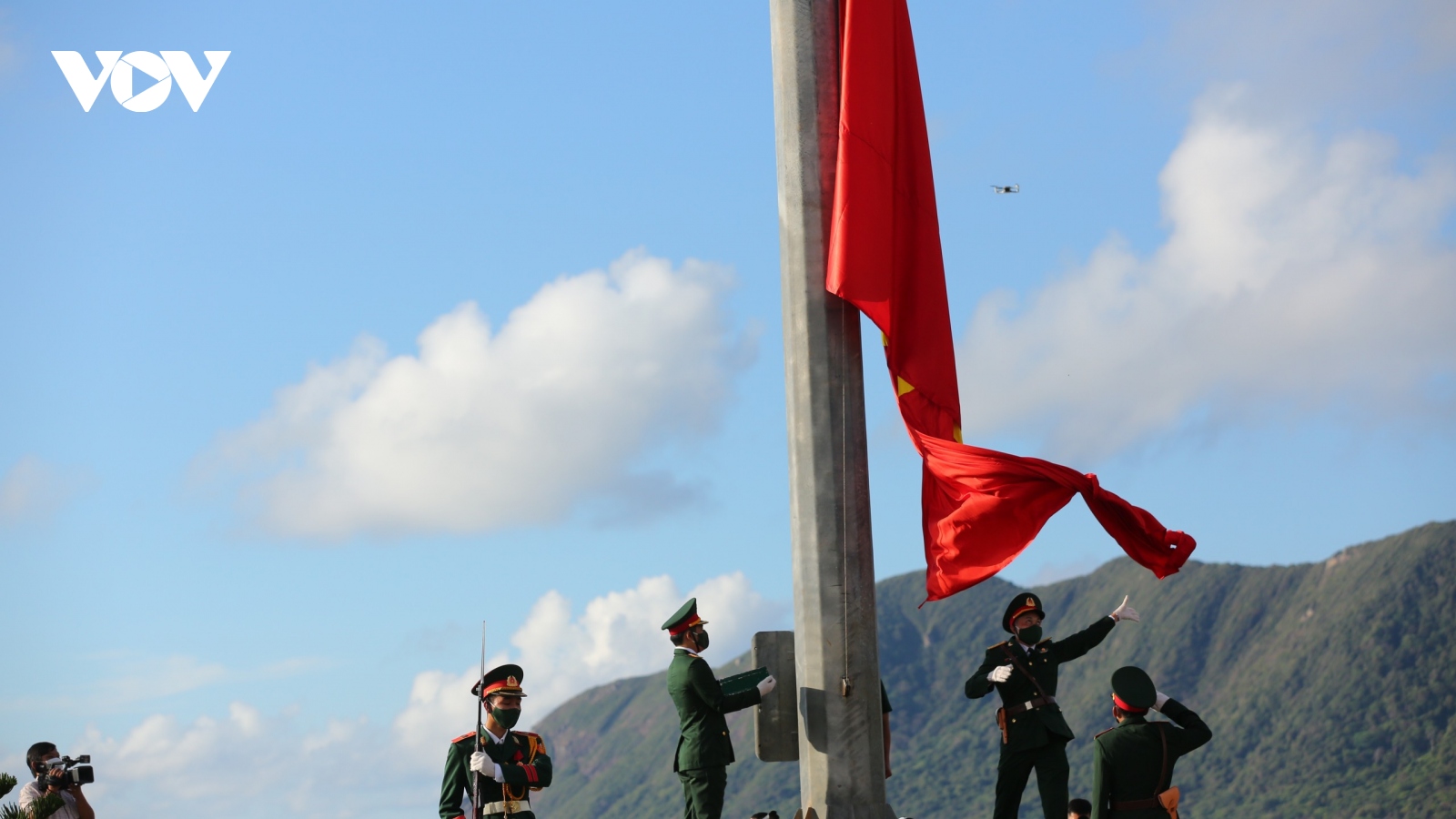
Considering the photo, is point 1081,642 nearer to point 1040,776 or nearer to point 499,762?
point 1040,776

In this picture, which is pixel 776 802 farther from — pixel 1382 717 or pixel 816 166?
pixel 816 166

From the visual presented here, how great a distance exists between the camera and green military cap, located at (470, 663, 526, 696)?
1252cm

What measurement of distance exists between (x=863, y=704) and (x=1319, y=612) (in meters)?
193

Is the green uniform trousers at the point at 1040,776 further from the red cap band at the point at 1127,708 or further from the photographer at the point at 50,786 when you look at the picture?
the photographer at the point at 50,786

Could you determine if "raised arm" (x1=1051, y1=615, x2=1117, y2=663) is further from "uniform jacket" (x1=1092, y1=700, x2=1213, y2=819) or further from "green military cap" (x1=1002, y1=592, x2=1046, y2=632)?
"uniform jacket" (x1=1092, y1=700, x2=1213, y2=819)

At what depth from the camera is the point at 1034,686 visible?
1309cm

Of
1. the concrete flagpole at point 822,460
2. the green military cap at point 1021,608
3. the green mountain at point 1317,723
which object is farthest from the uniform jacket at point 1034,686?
the green mountain at point 1317,723

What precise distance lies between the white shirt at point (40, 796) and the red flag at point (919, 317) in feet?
21.2

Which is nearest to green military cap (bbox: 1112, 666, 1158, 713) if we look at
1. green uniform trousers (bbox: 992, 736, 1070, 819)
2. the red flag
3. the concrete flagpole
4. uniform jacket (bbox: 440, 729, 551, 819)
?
the red flag

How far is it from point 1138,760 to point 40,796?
751 centimetres

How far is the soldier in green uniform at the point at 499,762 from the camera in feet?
40.4

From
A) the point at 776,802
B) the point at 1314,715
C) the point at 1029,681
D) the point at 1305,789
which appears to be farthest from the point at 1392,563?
the point at 1029,681

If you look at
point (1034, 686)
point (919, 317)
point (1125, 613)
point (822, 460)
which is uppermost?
point (919, 317)

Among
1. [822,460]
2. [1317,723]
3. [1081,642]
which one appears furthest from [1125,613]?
[1317,723]
